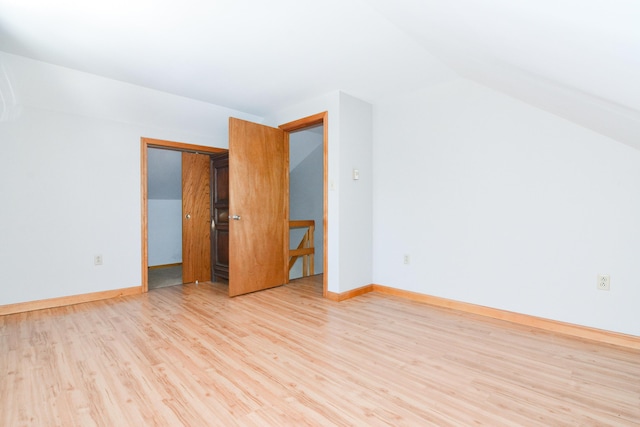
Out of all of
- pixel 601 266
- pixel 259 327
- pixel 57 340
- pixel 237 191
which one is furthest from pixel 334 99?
pixel 57 340

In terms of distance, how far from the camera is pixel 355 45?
2.30 meters

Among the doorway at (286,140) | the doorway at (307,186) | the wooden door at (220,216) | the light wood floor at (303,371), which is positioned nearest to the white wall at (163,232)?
the wooden door at (220,216)

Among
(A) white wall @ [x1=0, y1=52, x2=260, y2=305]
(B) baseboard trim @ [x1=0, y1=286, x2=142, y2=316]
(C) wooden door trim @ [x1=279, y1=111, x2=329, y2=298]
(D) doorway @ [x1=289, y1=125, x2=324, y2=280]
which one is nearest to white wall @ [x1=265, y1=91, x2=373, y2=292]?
(C) wooden door trim @ [x1=279, y1=111, x2=329, y2=298]

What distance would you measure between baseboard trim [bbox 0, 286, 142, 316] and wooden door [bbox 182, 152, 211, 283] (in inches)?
28.9

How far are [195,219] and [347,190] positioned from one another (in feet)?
7.29

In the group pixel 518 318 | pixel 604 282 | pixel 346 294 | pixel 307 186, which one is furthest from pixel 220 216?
pixel 604 282

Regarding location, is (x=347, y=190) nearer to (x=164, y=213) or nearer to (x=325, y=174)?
(x=325, y=174)

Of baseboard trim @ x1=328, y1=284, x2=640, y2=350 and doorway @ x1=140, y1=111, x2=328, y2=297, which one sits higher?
doorway @ x1=140, y1=111, x2=328, y2=297

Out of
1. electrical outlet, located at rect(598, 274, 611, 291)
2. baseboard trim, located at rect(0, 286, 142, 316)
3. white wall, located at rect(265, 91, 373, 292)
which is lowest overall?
baseboard trim, located at rect(0, 286, 142, 316)

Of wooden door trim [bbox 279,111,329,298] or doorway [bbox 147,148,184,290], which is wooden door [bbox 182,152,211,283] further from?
wooden door trim [bbox 279,111,329,298]

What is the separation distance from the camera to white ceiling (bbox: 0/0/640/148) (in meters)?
1.12

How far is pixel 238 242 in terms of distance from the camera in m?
3.38

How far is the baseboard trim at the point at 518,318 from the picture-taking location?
212 centimetres

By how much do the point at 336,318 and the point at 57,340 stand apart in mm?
2113
